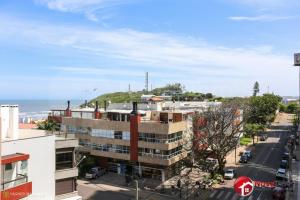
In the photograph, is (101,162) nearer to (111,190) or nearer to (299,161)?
(111,190)

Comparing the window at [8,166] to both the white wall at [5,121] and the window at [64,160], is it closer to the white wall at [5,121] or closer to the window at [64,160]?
the white wall at [5,121]

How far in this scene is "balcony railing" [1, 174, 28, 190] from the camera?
2283 centimetres

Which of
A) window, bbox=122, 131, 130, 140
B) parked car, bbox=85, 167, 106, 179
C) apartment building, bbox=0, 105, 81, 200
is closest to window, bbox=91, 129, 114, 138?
window, bbox=122, 131, 130, 140

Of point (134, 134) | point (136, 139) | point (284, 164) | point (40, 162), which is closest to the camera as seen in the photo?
point (40, 162)

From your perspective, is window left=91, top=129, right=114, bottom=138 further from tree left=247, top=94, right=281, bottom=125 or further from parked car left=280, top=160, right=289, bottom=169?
tree left=247, top=94, right=281, bottom=125

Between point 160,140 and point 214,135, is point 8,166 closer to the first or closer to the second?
point 160,140

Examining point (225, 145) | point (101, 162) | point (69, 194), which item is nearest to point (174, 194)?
point (225, 145)

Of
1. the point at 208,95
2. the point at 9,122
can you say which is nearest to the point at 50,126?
the point at 9,122

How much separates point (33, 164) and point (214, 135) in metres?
34.9

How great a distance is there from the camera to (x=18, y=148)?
25.1m

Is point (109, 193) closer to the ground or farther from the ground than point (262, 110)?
closer to the ground

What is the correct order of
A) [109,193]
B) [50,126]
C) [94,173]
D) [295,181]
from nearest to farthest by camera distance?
1. [109,193]
2. [295,181]
3. [94,173]
4. [50,126]

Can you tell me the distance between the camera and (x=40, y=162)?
26.9 metres

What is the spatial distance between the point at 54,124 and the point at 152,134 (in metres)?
24.9
